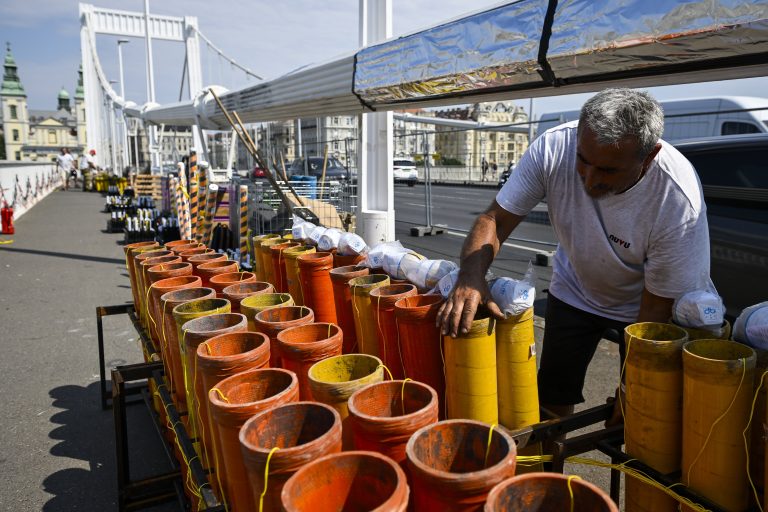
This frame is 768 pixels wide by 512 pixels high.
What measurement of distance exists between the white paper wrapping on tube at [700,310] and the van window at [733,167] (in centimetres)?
283

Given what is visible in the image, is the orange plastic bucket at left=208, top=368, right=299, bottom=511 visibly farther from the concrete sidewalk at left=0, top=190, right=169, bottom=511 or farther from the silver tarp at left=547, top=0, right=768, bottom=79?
the silver tarp at left=547, top=0, right=768, bottom=79

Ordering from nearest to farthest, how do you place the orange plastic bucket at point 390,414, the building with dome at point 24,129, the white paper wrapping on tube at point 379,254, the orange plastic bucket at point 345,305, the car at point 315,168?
1. the orange plastic bucket at point 390,414
2. the orange plastic bucket at point 345,305
3. the white paper wrapping on tube at point 379,254
4. the car at point 315,168
5. the building with dome at point 24,129

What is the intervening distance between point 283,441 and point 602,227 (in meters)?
1.53

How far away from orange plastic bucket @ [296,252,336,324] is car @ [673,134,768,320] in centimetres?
318

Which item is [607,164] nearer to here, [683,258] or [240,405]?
[683,258]

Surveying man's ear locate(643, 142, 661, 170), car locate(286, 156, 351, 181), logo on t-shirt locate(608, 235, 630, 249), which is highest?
car locate(286, 156, 351, 181)

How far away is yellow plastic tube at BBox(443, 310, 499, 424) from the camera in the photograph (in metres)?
1.83

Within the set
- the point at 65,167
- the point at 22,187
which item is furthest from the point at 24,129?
the point at 22,187

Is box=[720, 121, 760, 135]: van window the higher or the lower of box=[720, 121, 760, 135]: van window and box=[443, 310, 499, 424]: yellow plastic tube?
the higher

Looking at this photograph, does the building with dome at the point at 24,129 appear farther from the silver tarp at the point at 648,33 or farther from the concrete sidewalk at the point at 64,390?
the silver tarp at the point at 648,33

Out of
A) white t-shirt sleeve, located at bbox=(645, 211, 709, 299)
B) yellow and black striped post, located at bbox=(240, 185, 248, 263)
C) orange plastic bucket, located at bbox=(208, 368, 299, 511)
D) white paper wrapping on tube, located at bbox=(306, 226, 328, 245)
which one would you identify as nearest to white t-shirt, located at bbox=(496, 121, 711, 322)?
white t-shirt sleeve, located at bbox=(645, 211, 709, 299)

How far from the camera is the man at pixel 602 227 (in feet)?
5.77

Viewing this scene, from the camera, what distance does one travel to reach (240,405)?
1532 mm

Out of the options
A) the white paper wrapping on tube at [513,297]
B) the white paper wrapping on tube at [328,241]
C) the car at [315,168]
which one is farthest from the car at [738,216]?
the car at [315,168]
